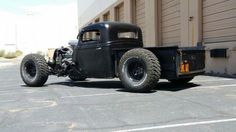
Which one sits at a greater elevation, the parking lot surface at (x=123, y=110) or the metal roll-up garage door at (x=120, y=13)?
the metal roll-up garage door at (x=120, y=13)

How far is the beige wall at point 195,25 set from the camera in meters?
15.4

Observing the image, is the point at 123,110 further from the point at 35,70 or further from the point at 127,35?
the point at 35,70

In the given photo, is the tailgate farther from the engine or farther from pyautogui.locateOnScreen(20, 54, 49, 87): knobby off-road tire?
pyautogui.locateOnScreen(20, 54, 49, 87): knobby off-road tire

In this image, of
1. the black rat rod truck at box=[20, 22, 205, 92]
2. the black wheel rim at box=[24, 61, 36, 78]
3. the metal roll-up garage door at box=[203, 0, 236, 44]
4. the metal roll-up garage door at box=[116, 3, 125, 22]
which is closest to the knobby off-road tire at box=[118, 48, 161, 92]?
the black rat rod truck at box=[20, 22, 205, 92]

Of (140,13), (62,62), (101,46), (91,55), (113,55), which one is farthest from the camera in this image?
(140,13)

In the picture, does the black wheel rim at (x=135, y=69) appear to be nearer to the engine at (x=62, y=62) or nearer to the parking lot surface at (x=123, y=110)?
the parking lot surface at (x=123, y=110)

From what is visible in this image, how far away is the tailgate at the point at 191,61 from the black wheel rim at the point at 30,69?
5144 millimetres

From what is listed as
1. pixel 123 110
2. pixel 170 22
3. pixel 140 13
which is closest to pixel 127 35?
pixel 123 110

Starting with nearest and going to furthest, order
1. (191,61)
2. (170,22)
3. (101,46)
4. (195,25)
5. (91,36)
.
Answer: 1. (191,61)
2. (101,46)
3. (91,36)
4. (195,25)
5. (170,22)

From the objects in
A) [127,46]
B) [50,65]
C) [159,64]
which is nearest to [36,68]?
[50,65]

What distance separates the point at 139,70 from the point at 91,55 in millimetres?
1970

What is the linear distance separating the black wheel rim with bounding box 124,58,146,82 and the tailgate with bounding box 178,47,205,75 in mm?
893

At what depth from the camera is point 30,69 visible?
14.1m

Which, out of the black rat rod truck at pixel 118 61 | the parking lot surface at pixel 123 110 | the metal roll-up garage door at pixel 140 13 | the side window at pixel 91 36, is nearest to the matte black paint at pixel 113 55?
the black rat rod truck at pixel 118 61
